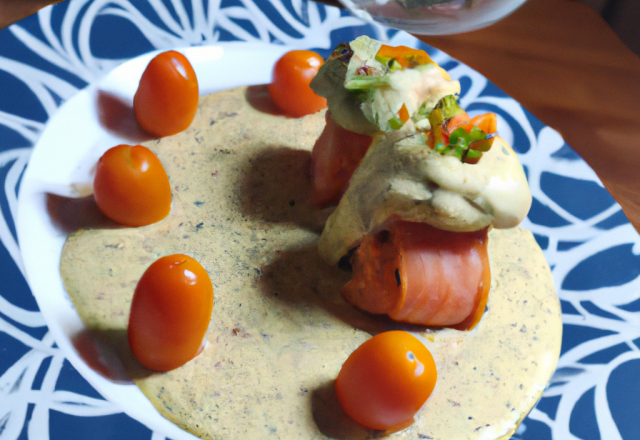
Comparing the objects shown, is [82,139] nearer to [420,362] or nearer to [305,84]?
[305,84]

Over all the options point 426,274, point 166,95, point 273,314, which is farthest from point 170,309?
point 166,95

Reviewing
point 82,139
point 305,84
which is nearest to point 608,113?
point 305,84

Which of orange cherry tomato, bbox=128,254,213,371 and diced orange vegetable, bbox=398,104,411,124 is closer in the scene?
orange cherry tomato, bbox=128,254,213,371

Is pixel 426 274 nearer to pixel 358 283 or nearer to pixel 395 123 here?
pixel 358 283

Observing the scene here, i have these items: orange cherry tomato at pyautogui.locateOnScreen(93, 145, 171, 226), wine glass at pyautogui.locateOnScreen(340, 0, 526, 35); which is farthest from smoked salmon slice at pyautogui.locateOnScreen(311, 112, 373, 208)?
orange cherry tomato at pyautogui.locateOnScreen(93, 145, 171, 226)

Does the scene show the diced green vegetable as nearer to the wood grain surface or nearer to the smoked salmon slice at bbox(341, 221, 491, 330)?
the smoked salmon slice at bbox(341, 221, 491, 330)
